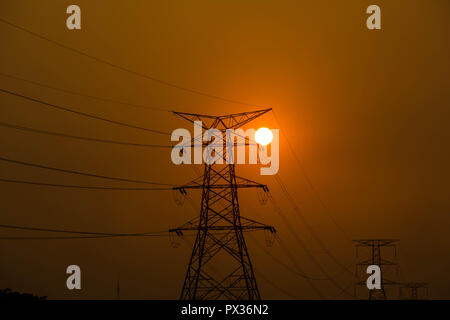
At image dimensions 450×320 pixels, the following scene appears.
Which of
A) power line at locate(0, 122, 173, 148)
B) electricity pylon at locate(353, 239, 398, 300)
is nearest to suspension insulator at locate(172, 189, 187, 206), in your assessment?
power line at locate(0, 122, 173, 148)

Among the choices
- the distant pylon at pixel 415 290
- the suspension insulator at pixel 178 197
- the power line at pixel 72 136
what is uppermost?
the power line at pixel 72 136

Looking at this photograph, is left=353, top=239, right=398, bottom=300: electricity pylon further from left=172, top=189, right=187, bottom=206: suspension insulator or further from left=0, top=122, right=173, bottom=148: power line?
left=0, top=122, right=173, bottom=148: power line

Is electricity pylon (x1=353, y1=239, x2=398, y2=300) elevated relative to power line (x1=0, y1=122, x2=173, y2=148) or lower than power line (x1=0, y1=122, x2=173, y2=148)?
lower

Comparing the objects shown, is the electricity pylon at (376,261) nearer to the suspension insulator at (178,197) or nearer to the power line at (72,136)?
the suspension insulator at (178,197)

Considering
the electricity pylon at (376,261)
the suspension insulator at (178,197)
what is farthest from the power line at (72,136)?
the electricity pylon at (376,261)

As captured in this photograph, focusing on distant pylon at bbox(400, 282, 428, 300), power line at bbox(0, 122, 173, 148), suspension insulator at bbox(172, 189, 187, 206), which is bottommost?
distant pylon at bbox(400, 282, 428, 300)

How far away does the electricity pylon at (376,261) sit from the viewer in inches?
786

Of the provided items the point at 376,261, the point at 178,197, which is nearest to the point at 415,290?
the point at 376,261

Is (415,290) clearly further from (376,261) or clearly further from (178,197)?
(178,197)

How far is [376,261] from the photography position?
787 inches

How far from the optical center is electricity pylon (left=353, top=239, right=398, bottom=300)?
1997 centimetres

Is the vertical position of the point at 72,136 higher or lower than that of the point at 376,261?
higher
